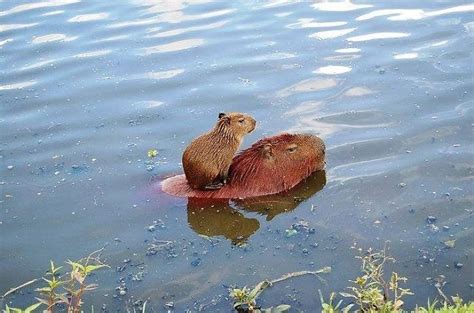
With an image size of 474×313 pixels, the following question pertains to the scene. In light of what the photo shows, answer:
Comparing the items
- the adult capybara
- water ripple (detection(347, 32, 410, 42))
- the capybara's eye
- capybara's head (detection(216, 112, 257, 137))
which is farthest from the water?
capybara's head (detection(216, 112, 257, 137))

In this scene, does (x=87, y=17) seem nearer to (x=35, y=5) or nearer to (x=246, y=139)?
(x=35, y=5)

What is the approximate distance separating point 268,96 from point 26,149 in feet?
7.90

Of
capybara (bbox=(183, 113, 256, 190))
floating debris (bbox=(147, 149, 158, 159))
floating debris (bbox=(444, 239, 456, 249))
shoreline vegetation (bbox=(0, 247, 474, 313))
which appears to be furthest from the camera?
floating debris (bbox=(147, 149, 158, 159))

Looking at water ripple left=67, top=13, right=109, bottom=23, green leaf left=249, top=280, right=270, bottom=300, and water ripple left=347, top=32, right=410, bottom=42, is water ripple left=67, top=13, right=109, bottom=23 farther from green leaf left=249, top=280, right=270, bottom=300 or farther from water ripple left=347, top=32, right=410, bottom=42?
green leaf left=249, top=280, right=270, bottom=300

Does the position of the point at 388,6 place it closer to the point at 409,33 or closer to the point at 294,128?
the point at 409,33

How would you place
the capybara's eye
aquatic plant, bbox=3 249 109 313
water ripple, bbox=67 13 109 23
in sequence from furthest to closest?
water ripple, bbox=67 13 109 23, the capybara's eye, aquatic plant, bbox=3 249 109 313

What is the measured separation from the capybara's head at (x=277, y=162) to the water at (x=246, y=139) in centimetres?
17

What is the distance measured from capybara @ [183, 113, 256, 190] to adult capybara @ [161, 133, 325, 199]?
0.29ft

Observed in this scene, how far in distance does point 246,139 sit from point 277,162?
0.96 meters

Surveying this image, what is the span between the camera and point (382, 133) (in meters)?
6.79

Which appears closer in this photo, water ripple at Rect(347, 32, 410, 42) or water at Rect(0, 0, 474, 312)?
water at Rect(0, 0, 474, 312)

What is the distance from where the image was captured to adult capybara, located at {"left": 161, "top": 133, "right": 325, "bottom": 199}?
6055 millimetres

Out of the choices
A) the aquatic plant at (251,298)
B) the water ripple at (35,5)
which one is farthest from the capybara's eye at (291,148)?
the water ripple at (35,5)

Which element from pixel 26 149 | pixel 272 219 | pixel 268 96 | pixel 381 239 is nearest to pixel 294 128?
pixel 268 96
